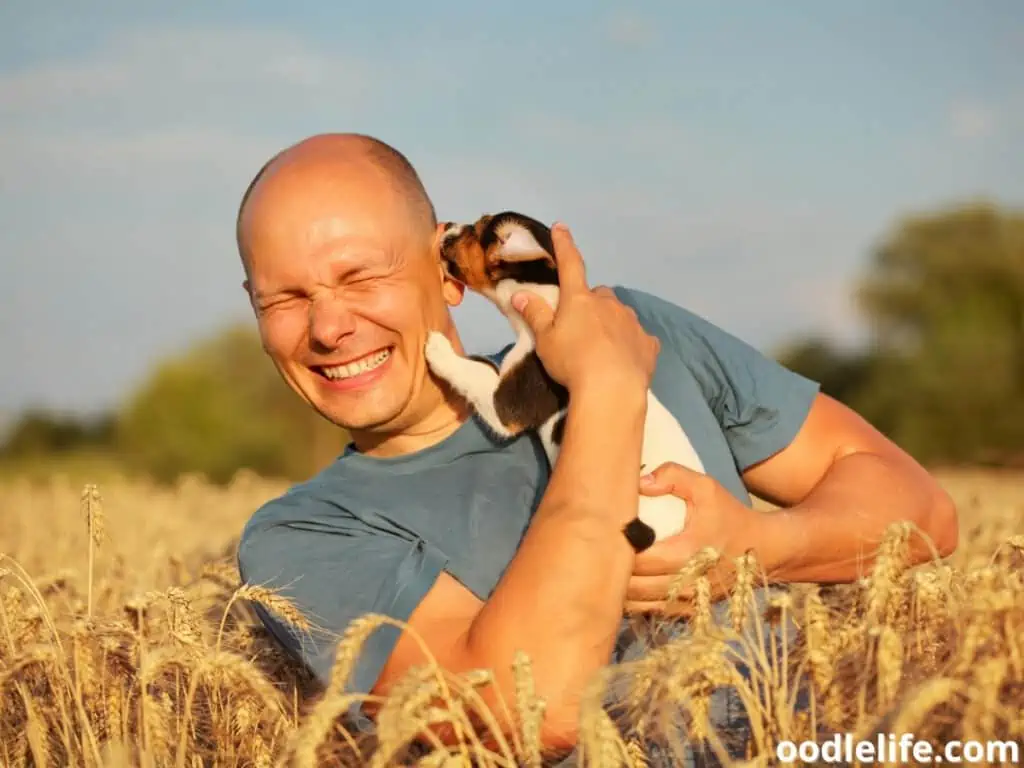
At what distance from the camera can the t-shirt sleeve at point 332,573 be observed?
310 centimetres

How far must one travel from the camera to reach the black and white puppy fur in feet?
11.1

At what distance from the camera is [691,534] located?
3.09 metres

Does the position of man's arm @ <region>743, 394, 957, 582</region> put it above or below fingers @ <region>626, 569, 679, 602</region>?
above

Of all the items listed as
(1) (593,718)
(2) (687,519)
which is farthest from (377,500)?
(1) (593,718)

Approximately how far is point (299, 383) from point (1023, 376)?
117ft

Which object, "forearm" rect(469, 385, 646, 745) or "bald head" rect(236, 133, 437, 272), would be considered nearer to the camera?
"forearm" rect(469, 385, 646, 745)

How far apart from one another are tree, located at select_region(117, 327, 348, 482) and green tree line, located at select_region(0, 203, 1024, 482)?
1.2 inches

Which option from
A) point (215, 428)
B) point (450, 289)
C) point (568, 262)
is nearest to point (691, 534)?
point (568, 262)

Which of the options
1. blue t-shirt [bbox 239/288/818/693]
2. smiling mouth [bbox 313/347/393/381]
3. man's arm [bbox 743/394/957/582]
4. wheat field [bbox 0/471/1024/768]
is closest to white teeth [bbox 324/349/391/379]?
smiling mouth [bbox 313/347/393/381]

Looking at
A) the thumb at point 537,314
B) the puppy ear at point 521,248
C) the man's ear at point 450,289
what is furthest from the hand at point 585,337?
the puppy ear at point 521,248

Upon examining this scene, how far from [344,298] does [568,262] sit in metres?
0.69

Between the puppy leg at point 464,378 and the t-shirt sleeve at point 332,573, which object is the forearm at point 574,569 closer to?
the t-shirt sleeve at point 332,573

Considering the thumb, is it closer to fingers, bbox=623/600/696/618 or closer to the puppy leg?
the puppy leg

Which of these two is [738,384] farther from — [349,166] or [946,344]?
[946,344]
